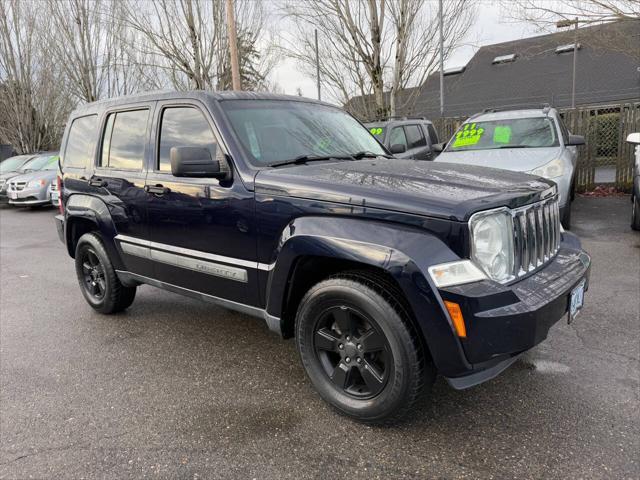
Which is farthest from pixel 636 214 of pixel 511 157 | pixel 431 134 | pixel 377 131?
pixel 377 131

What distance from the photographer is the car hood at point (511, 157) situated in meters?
6.60

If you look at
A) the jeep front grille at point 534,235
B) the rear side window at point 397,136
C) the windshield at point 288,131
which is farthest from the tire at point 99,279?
the rear side window at point 397,136

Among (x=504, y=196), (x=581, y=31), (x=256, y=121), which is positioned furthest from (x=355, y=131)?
(x=581, y=31)

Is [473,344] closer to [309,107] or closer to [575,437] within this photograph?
[575,437]

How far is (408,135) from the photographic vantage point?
9516 mm

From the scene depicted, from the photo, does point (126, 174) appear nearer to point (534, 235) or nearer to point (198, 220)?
point (198, 220)

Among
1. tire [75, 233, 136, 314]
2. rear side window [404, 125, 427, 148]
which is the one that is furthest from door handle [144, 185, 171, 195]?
rear side window [404, 125, 427, 148]

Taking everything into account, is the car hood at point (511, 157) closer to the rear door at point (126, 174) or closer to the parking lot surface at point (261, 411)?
the parking lot surface at point (261, 411)

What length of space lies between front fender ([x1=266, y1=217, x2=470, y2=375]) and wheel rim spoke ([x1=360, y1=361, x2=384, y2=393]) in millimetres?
364

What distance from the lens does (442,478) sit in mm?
2291

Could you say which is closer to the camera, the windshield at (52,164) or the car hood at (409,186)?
the car hood at (409,186)

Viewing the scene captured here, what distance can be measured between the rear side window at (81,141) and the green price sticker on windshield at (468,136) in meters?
5.52

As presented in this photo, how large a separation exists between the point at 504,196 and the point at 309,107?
6.33ft

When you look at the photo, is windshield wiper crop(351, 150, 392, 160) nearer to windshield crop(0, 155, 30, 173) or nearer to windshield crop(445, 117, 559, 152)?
windshield crop(445, 117, 559, 152)
